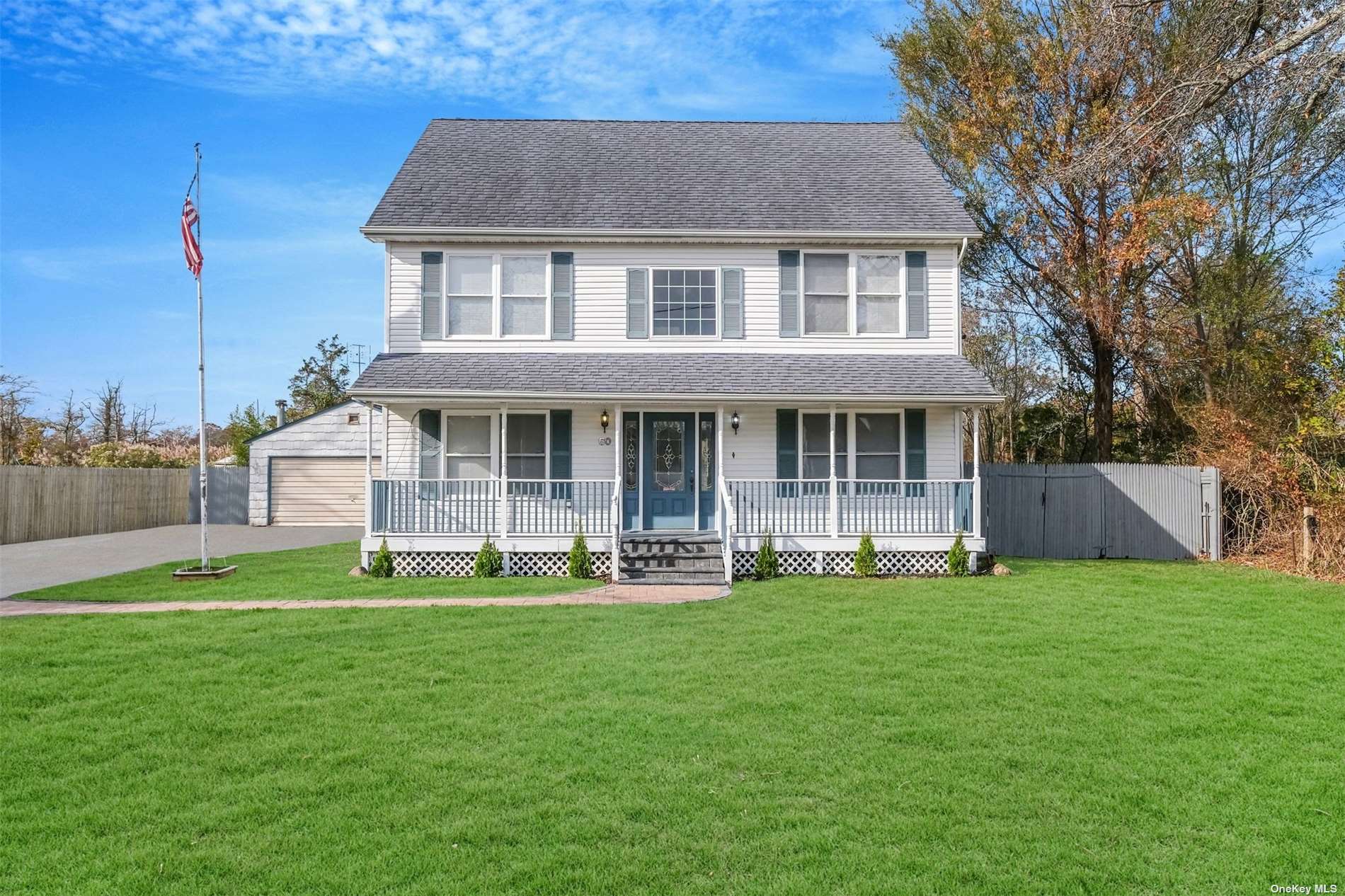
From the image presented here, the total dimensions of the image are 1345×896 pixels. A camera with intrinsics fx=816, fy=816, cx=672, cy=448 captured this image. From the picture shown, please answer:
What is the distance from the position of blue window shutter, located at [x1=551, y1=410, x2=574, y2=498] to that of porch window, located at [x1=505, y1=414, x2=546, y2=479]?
0.21m

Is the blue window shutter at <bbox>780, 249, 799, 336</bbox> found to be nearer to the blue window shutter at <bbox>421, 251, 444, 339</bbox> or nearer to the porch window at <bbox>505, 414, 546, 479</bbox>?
the porch window at <bbox>505, 414, 546, 479</bbox>

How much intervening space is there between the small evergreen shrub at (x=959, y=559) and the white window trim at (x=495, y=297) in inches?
300

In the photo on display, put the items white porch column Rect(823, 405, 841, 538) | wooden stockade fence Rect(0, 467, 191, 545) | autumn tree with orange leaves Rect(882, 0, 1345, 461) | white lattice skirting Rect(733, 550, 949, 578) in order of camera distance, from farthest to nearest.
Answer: wooden stockade fence Rect(0, 467, 191, 545), autumn tree with orange leaves Rect(882, 0, 1345, 461), white lattice skirting Rect(733, 550, 949, 578), white porch column Rect(823, 405, 841, 538)

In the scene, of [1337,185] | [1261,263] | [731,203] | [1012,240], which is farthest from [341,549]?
[1337,185]

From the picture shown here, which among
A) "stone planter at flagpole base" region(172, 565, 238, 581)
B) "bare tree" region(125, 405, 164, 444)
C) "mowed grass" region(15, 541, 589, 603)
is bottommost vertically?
"mowed grass" region(15, 541, 589, 603)

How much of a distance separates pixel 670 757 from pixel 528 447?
31.6 ft

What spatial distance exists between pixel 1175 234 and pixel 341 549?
18783 millimetres

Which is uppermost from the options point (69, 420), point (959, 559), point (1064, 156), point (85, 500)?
point (1064, 156)

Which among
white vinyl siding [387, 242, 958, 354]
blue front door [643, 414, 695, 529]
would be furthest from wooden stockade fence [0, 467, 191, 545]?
blue front door [643, 414, 695, 529]

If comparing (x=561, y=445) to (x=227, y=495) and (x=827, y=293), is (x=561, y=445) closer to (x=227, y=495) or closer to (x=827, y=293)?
(x=827, y=293)

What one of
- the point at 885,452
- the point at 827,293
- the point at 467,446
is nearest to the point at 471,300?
the point at 467,446

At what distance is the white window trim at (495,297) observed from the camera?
46.8 ft

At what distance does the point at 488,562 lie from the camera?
42.1ft

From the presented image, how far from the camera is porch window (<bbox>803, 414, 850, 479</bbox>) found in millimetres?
14078
